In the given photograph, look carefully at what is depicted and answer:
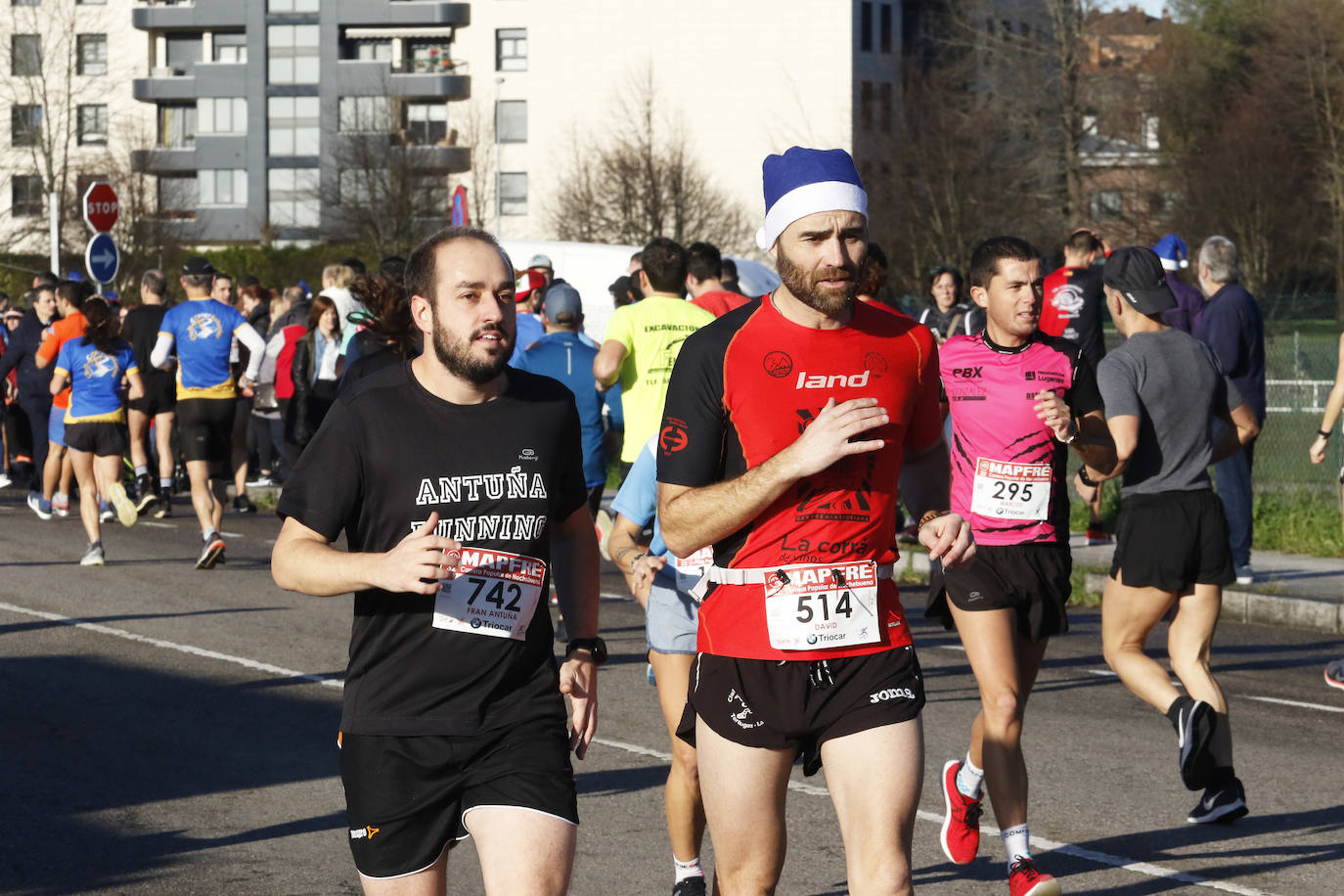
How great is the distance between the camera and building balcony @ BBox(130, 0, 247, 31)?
80.7 m

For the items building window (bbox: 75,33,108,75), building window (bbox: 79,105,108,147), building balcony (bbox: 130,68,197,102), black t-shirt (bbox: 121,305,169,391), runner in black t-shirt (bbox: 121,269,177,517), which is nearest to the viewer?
runner in black t-shirt (bbox: 121,269,177,517)

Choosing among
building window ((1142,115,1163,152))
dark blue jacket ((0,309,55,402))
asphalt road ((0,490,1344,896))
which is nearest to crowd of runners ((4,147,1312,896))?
asphalt road ((0,490,1344,896))

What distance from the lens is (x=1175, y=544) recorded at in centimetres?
716

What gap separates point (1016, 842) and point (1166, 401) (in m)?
2.04

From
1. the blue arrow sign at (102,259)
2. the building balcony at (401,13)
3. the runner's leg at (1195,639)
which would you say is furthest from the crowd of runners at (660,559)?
the building balcony at (401,13)

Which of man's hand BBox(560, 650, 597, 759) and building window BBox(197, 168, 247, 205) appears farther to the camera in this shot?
building window BBox(197, 168, 247, 205)

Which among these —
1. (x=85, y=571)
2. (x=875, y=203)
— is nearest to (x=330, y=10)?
(x=875, y=203)

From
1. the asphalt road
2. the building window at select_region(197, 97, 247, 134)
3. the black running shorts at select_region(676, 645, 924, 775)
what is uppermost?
the building window at select_region(197, 97, 247, 134)

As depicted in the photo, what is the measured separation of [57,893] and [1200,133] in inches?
1933

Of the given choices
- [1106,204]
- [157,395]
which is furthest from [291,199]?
[157,395]

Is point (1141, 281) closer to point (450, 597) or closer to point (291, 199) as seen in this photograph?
point (450, 597)

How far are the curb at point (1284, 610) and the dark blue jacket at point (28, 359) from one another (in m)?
12.4

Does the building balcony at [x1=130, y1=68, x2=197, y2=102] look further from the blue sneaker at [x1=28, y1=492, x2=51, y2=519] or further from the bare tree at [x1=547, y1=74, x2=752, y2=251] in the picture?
the blue sneaker at [x1=28, y1=492, x2=51, y2=519]

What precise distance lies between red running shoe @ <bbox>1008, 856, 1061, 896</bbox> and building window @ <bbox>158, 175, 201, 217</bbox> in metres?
60.9
